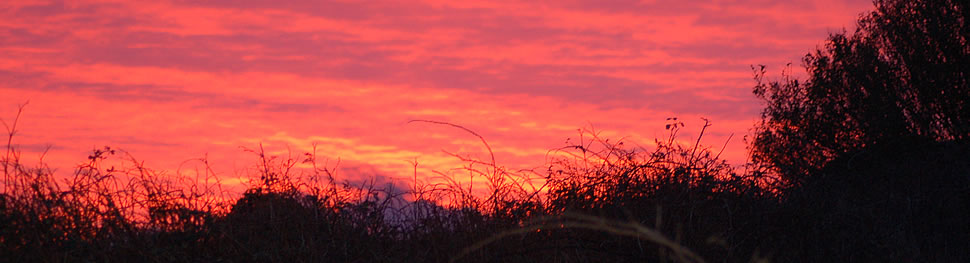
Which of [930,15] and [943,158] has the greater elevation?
[930,15]

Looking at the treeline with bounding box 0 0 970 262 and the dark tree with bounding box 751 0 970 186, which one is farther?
the dark tree with bounding box 751 0 970 186

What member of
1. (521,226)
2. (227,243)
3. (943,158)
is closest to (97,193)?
(227,243)

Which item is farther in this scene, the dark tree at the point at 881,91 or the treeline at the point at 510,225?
the dark tree at the point at 881,91

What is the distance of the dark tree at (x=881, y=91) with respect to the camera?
2317cm

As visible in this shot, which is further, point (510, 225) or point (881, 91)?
point (881, 91)

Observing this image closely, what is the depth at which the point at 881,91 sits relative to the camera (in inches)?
942

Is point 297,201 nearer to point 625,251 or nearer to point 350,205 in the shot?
point 350,205

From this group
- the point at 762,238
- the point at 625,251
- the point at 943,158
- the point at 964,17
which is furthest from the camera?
the point at 964,17

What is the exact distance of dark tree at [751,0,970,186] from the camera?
23172 millimetres

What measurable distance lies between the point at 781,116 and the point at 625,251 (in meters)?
18.9

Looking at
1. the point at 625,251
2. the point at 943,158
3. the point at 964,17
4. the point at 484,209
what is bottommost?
the point at 625,251

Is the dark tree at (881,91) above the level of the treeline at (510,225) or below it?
above

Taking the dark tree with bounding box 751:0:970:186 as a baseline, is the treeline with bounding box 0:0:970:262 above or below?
below

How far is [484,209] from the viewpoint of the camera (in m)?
10.8
